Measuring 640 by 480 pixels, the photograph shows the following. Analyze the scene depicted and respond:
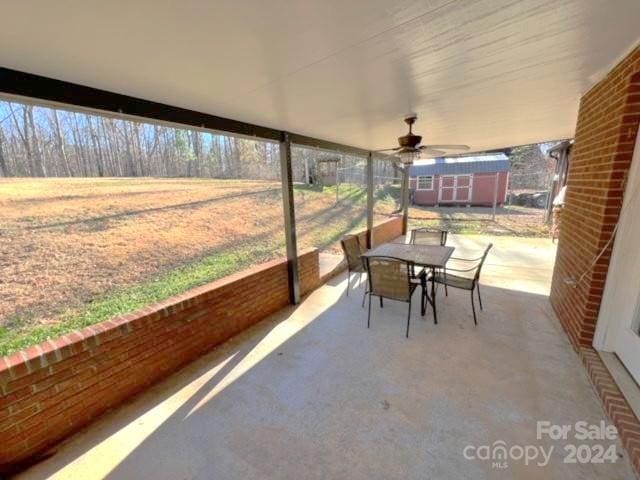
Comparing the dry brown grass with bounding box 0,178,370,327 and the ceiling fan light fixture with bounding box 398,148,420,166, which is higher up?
the ceiling fan light fixture with bounding box 398,148,420,166

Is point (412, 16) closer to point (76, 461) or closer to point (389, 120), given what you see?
point (389, 120)

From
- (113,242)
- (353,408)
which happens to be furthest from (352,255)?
(113,242)

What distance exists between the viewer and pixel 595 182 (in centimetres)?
222

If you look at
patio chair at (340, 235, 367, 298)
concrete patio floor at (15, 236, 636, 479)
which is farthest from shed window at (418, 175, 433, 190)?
concrete patio floor at (15, 236, 636, 479)

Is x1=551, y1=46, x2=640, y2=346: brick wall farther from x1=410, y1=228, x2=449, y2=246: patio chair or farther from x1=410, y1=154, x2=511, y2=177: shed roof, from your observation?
x1=410, y1=154, x2=511, y2=177: shed roof

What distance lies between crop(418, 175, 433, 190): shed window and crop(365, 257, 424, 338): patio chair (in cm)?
1294

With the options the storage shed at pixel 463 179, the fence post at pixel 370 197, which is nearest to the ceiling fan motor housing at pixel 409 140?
the fence post at pixel 370 197

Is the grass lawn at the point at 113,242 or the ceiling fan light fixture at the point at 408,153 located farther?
the ceiling fan light fixture at the point at 408,153

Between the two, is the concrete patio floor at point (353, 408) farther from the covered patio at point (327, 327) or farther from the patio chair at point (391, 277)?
the patio chair at point (391, 277)

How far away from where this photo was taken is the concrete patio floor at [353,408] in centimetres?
152

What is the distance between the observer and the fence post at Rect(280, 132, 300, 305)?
10.5ft

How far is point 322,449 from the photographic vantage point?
1.62 meters

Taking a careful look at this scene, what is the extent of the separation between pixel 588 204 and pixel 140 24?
3.27 m

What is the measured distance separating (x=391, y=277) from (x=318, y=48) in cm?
215
